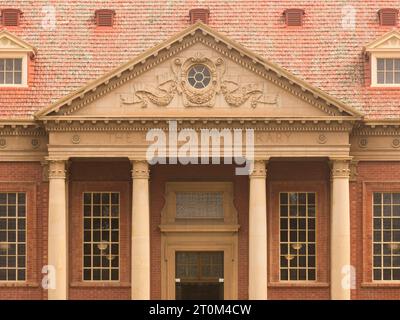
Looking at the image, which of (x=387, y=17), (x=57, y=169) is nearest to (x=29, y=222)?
(x=57, y=169)

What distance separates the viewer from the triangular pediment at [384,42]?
45.2 metres

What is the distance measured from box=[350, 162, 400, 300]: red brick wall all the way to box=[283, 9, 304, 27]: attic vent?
768 cm

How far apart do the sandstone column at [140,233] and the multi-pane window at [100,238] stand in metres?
2.46

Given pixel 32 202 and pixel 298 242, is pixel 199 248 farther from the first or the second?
pixel 32 202

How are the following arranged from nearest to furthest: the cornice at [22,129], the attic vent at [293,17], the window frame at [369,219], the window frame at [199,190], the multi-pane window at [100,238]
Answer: the cornice at [22,129], the window frame at [369,219], the multi-pane window at [100,238], the window frame at [199,190], the attic vent at [293,17]

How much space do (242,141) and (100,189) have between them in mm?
6482

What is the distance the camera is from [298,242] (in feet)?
146

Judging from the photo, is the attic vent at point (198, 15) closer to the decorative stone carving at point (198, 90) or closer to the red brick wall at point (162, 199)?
the decorative stone carving at point (198, 90)

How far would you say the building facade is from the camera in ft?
139

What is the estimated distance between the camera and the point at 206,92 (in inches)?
1667

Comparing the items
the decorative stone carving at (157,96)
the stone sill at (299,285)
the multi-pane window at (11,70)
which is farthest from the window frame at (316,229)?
the multi-pane window at (11,70)

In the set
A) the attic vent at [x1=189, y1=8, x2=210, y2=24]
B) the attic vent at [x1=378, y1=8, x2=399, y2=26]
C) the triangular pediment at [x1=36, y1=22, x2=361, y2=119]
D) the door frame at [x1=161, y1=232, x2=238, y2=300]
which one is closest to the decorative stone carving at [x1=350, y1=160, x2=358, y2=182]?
the triangular pediment at [x1=36, y1=22, x2=361, y2=119]

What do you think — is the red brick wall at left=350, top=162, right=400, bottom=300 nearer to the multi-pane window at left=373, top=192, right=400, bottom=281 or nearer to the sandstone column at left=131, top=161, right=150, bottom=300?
the multi-pane window at left=373, top=192, right=400, bottom=281

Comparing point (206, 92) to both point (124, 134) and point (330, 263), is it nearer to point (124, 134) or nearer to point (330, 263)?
point (124, 134)
